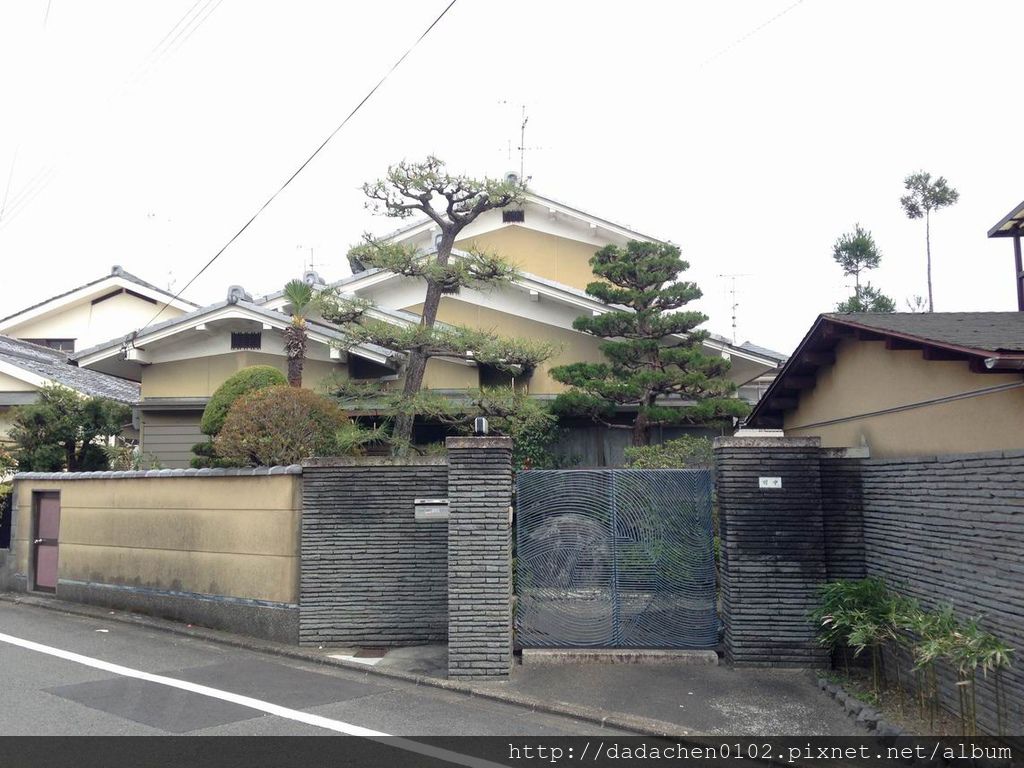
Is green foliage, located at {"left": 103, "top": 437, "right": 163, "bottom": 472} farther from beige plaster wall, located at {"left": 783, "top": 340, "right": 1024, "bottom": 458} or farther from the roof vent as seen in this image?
beige plaster wall, located at {"left": 783, "top": 340, "right": 1024, "bottom": 458}

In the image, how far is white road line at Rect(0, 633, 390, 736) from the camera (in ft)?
22.0

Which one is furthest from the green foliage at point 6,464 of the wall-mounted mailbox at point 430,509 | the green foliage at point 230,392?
the wall-mounted mailbox at point 430,509

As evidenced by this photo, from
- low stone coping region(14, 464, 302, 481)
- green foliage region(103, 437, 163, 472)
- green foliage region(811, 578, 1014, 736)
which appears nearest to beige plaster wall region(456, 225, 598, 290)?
green foliage region(103, 437, 163, 472)

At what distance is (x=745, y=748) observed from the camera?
627 cm

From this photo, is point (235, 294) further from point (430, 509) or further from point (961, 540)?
point (961, 540)

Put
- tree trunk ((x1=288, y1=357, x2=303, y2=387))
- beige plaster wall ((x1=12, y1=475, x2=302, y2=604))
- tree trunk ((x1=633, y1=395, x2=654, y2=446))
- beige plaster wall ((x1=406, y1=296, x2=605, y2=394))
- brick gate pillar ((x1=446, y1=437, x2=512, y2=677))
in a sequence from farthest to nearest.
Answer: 1. beige plaster wall ((x1=406, y1=296, x2=605, y2=394))
2. tree trunk ((x1=633, y1=395, x2=654, y2=446))
3. tree trunk ((x1=288, y1=357, x2=303, y2=387))
4. beige plaster wall ((x1=12, y1=475, x2=302, y2=604))
5. brick gate pillar ((x1=446, y1=437, x2=512, y2=677))

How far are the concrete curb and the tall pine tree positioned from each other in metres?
6.02

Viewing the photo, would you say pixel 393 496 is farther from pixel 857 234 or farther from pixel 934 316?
pixel 857 234

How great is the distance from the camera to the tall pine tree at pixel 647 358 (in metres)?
13.3

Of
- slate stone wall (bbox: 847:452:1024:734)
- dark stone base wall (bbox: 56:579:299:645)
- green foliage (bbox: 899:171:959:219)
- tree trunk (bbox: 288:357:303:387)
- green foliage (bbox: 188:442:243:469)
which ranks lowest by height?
dark stone base wall (bbox: 56:579:299:645)

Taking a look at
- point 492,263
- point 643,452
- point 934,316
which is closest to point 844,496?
point 934,316

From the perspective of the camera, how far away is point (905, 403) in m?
8.06

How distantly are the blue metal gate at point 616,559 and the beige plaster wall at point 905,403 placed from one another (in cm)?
185

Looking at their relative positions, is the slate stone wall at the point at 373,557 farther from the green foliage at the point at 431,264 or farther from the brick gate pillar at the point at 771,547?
the green foliage at the point at 431,264
